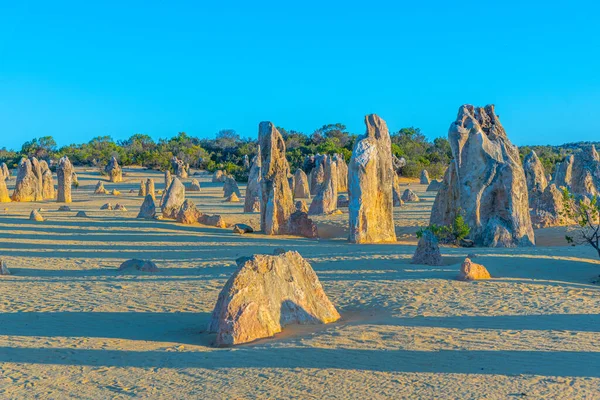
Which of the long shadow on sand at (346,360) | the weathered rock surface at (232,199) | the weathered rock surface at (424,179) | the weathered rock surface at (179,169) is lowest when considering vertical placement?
the long shadow on sand at (346,360)

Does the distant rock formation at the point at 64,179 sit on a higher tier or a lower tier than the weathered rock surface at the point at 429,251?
higher

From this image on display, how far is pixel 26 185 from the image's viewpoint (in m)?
29.5

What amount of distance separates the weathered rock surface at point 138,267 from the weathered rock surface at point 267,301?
4.35 metres

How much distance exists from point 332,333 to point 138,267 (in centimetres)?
554

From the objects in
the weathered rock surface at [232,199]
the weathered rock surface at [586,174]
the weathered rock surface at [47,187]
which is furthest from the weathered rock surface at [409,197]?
the weathered rock surface at [47,187]

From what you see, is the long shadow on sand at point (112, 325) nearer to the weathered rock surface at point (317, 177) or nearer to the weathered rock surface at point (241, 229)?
the weathered rock surface at point (241, 229)

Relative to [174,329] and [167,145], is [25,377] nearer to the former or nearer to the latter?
[174,329]

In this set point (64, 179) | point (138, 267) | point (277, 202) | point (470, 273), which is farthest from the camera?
point (64, 179)

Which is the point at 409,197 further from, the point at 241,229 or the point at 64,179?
the point at 64,179

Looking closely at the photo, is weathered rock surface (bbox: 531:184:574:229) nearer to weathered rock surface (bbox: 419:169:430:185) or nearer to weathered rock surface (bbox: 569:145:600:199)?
weathered rock surface (bbox: 569:145:600:199)

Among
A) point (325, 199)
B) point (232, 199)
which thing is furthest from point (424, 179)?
point (325, 199)

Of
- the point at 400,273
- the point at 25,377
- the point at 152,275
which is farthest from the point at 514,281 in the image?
the point at 25,377

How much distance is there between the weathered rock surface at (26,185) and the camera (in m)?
29.3

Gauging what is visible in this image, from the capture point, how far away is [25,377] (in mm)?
5609
